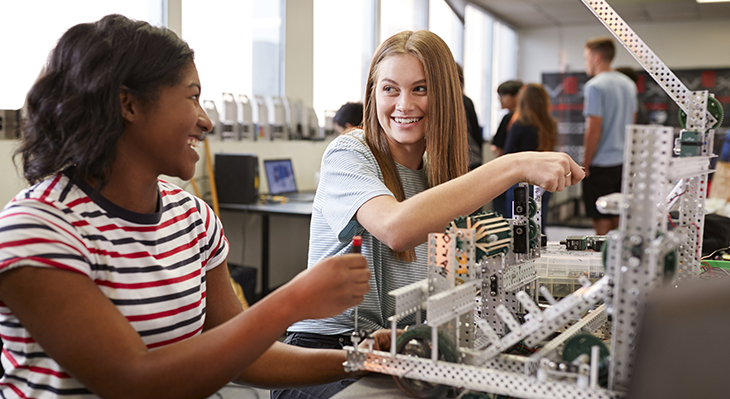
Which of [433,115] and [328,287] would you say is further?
[433,115]

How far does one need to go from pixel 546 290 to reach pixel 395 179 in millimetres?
661

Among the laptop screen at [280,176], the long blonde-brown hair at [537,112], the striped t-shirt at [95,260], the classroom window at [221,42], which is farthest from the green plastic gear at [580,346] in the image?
the long blonde-brown hair at [537,112]

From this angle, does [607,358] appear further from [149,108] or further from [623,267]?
[149,108]

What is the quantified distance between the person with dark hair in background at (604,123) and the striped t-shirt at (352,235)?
11.9 feet

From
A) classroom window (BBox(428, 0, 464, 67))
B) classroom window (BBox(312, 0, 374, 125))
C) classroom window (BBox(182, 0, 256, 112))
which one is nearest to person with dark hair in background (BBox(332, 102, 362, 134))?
classroom window (BBox(182, 0, 256, 112))

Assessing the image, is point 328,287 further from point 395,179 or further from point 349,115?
point 349,115

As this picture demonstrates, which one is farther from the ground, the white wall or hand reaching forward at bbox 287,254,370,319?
the white wall

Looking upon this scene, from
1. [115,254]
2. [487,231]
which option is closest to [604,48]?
[487,231]

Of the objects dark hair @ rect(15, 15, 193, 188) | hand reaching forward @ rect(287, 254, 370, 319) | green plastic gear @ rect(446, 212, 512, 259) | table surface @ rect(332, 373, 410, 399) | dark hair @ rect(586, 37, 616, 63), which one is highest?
dark hair @ rect(586, 37, 616, 63)

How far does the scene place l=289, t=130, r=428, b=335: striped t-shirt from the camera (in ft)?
4.60

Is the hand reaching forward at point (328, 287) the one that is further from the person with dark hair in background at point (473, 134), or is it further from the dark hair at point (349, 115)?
the person with dark hair in background at point (473, 134)

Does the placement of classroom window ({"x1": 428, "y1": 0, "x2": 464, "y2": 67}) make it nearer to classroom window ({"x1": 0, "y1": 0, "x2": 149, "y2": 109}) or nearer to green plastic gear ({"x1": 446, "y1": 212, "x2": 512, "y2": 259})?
classroom window ({"x1": 0, "y1": 0, "x2": 149, "y2": 109})

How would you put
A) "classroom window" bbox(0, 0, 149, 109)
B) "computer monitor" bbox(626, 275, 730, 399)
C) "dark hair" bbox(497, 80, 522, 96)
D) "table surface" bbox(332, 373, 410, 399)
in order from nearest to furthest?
"computer monitor" bbox(626, 275, 730, 399) → "table surface" bbox(332, 373, 410, 399) → "classroom window" bbox(0, 0, 149, 109) → "dark hair" bbox(497, 80, 522, 96)

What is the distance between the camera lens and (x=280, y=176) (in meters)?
4.28
